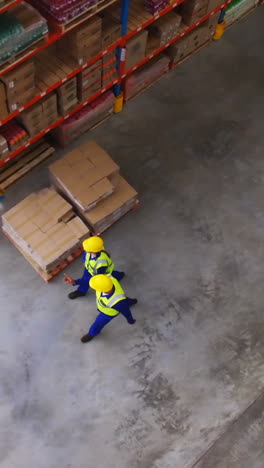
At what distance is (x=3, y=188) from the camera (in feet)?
27.3

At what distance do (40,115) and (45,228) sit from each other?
1705 mm

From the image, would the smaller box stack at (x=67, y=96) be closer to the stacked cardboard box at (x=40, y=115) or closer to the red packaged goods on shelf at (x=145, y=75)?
the stacked cardboard box at (x=40, y=115)

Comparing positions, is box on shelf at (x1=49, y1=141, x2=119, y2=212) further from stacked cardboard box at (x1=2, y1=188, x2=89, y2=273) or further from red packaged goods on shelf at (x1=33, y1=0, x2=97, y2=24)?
red packaged goods on shelf at (x1=33, y1=0, x2=97, y2=24)

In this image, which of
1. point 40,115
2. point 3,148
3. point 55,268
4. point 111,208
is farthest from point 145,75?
point 55,268

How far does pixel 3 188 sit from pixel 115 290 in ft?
9.74

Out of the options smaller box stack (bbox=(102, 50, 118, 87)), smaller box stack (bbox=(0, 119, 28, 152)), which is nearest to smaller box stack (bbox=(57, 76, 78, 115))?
smaller box stack (bbox=(102, 50, 118, 87))

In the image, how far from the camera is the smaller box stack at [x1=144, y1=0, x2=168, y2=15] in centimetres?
802

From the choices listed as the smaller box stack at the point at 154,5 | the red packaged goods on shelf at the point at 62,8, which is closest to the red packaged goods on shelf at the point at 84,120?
the smaller box stack at the point at 154,5

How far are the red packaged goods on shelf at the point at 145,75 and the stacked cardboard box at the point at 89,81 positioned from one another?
3.28 feet

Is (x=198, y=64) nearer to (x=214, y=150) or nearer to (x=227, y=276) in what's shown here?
(x=214, y=150)

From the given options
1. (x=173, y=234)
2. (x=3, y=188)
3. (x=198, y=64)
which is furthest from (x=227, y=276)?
(x=198, y=64)

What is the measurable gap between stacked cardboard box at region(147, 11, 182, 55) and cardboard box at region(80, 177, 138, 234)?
8.43 feet

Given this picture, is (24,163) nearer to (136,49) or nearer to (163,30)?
(136,49)

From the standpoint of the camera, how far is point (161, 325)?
7719 mm
